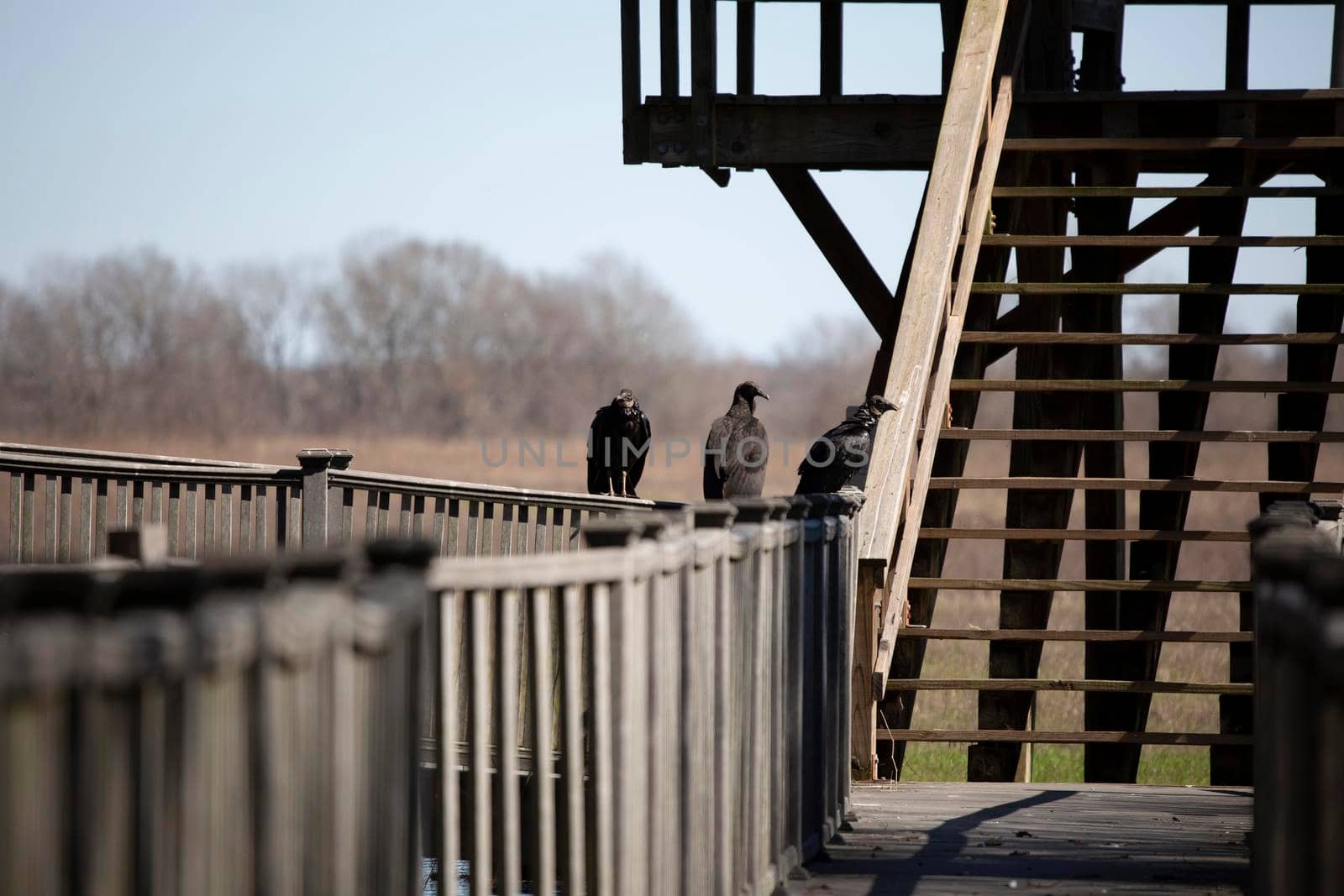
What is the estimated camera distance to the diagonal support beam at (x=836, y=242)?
36.3ft

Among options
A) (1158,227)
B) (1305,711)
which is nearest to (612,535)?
(1305,711)

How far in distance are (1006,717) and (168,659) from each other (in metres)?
7.72

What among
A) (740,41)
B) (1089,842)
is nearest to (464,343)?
(740,41)

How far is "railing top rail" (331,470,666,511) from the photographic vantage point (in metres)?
7.90

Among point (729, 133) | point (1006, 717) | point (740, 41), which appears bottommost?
point (1006, 717)

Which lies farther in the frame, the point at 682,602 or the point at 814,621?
the point at 814,621

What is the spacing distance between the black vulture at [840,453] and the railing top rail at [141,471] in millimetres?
2908

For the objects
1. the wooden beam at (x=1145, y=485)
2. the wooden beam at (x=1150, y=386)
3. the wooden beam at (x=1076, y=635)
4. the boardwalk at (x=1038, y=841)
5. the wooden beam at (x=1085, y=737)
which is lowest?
the wooden beam at (x=1085, y=737)

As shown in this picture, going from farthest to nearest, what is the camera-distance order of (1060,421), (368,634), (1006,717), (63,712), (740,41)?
(740,41), (1060,421), (1006,717), (368,634), (63,712)

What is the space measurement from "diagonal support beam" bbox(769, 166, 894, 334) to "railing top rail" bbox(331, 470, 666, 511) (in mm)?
3560

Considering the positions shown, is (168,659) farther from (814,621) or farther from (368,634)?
(814,621)

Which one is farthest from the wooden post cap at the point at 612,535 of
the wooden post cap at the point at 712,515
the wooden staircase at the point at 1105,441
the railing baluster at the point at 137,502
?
the railing baluster at the point at 137,502

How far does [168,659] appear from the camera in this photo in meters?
1.68

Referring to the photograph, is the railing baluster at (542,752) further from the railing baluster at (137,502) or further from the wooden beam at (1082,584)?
the railing baluster at (137,502)
